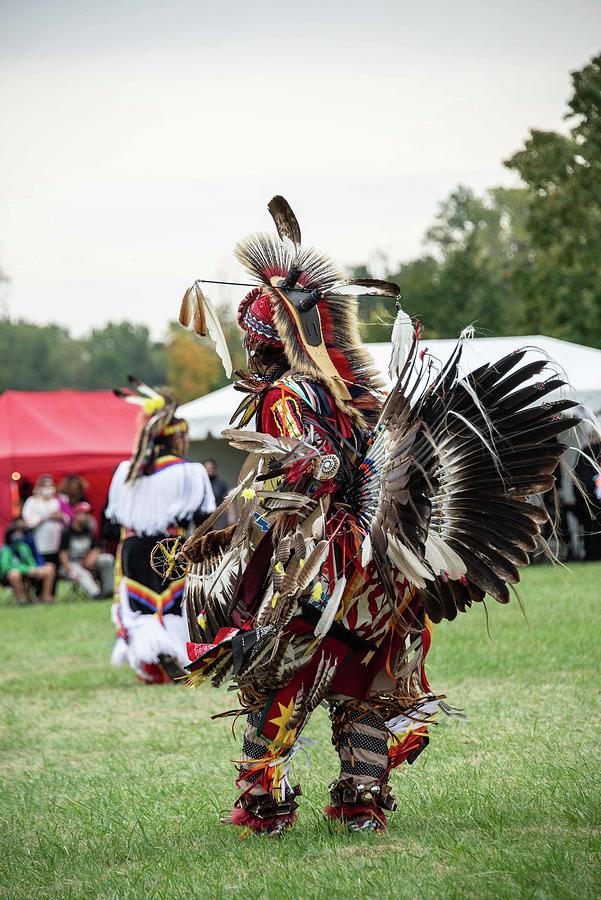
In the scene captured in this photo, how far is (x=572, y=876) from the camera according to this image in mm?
2945

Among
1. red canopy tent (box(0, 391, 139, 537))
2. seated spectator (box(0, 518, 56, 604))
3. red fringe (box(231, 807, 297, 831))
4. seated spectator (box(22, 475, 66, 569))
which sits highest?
red canopy tent (box(0, 391, 139, 537))

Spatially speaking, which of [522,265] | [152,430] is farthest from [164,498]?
[522,265]

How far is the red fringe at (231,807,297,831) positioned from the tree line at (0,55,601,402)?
163cm

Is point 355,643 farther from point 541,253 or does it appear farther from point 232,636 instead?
point 541,253

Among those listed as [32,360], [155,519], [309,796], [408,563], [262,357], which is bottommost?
[309,796]

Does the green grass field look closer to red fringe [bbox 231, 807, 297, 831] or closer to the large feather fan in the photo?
red fringe [bbox 231, 807, 297, 831]

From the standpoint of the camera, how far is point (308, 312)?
3.72 metres

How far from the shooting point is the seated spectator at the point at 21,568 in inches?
593

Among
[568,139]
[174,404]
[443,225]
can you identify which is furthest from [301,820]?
[443,225]

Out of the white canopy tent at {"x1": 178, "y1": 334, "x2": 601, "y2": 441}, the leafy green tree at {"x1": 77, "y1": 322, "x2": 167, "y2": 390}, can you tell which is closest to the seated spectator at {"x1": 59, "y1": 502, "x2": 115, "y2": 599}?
the white canopy tent at {"x1": 178, "y1": 334, "x2": 601, "y2": 441}

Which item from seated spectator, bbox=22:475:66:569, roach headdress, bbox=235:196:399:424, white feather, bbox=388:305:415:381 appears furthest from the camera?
seated spectator, bbox=22:475:66:569

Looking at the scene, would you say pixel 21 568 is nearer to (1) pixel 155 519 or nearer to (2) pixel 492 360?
(2) pixel 492 360

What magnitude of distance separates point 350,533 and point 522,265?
3900 cm

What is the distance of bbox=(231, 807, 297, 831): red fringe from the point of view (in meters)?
3.59
